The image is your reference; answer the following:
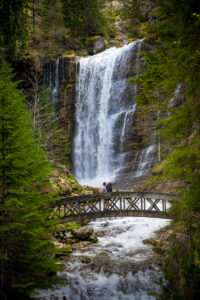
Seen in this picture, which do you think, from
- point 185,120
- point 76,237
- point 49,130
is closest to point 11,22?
point 185,120

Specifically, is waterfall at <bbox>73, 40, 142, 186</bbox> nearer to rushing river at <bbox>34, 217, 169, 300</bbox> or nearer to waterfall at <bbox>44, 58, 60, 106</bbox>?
waterfall at <bbox>44, 58, 60, 106</bbox>

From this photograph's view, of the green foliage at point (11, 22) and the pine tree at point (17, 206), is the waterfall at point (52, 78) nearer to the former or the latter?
the green foliage at point (11, 22)

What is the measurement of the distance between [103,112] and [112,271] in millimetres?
23546

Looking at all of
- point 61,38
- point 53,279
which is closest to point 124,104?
point 61,38

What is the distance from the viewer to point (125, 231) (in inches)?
622

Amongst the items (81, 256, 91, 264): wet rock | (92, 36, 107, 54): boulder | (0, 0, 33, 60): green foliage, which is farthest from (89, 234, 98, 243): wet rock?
(92, 36, 107, 54): boulder

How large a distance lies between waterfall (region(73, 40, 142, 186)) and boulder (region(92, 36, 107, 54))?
320 centimetres

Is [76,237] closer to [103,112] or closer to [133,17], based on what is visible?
[103,112]

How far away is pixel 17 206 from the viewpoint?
23.6 ft

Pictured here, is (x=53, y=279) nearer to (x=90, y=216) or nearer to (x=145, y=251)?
(x=90, y=216)

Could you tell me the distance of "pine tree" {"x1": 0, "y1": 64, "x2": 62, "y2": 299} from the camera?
6.56m

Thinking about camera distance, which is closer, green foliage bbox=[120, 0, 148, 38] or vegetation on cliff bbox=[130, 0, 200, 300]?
vegetation on cliff bbox=[130, 0, 200, 300]

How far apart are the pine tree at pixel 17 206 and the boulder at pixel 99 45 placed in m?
33.4

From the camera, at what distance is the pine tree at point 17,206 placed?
656cm
